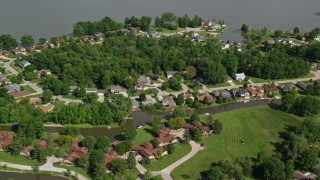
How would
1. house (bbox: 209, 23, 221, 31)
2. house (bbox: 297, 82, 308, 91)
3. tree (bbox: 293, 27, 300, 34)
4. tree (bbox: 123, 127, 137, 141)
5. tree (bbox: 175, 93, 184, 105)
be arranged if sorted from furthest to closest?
house (bbox: 209, 23, 221, 31)
tree (bbox: 293, 27, 300, 34)
house (bbox: 297, 82, 308, 91)
tree (bbox: 175, 93, 184, 105)
tree (bbox: 123, 127, 137, 141)

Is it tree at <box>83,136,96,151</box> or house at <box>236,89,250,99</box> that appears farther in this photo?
house at <box>236,89,250,99</box>

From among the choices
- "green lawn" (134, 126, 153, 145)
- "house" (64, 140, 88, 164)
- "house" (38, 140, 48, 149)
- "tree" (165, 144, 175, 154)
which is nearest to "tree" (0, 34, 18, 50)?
"house" (38, 140, 48, 149)

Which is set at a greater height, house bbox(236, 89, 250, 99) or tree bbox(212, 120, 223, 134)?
house bbox(236, 89, 250, 99)

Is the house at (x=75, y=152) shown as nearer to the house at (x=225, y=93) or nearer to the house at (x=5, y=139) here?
the house at (x=5, y=139)

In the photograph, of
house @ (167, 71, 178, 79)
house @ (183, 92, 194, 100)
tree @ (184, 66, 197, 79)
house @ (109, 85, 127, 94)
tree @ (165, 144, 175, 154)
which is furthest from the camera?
house @ (167, 71, 178, 79)

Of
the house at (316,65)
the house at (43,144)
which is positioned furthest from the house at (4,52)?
the house at (316,65)

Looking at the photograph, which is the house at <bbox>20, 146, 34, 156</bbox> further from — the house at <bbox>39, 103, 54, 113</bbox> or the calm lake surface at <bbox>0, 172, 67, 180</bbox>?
the house at <bbox>39, 103, 54, 113</bbox>

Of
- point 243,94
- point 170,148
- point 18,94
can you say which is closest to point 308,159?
point 170,148
